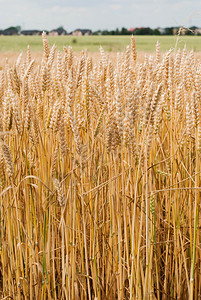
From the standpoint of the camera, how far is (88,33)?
6159cm

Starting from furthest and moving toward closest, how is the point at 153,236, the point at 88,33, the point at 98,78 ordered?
the point at 88,33
the point at 98,78
the point at 153,236

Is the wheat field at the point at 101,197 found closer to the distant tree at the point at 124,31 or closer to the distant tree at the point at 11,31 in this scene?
the distant tree at the point at 124,31

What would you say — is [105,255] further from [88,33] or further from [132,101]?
[88,33]

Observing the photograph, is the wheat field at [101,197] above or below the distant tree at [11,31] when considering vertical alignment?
below

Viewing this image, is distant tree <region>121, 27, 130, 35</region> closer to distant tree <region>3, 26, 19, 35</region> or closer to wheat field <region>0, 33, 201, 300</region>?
distant tree <region>3, 26, 19, 35</region>

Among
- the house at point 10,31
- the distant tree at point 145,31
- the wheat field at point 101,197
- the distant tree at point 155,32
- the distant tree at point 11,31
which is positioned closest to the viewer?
the wheat field at point 101,197

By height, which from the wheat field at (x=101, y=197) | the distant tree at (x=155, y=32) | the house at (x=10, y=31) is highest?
the house at (x=10, y=31)

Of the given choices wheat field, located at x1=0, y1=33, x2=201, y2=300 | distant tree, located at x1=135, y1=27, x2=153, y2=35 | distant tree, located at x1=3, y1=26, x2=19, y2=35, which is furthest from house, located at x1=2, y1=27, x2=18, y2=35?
wheat field, located at x1=0, y1=33, x2=201, y2=300

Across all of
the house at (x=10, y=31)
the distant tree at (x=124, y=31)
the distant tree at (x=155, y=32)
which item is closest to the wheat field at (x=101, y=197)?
the distant tree at (x=155, y=32)

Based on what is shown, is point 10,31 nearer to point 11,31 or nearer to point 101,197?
point 11,31

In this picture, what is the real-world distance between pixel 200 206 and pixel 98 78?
2.74ft

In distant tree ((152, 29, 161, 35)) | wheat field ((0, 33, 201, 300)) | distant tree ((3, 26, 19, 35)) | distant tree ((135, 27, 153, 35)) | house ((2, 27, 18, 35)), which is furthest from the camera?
distant tree ((3, 26, 19, 35))

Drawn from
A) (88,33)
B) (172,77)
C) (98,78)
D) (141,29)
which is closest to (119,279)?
(172,77)

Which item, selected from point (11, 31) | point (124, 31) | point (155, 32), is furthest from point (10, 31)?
point (155, 32)
